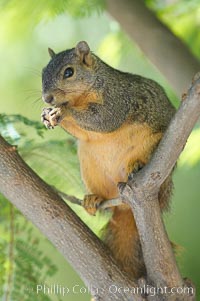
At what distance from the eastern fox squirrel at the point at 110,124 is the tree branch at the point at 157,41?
68mm

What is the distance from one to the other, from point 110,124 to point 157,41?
0.33 m

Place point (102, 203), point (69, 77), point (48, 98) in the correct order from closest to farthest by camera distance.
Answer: point (48, 98)
point (69, 77)
point (102, 203)

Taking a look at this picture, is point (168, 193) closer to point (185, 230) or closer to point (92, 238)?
point (92, 238)

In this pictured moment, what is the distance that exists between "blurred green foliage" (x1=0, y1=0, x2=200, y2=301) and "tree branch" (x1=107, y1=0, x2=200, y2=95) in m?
0.09

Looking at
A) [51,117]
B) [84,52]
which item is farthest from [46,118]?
[84,52]

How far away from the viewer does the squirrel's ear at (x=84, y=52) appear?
5.80ft

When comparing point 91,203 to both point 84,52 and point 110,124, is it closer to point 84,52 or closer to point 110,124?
point 110,124

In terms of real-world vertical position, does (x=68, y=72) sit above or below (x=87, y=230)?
above

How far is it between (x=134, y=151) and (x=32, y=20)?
18.4 inches

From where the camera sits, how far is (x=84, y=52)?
5.83 ft

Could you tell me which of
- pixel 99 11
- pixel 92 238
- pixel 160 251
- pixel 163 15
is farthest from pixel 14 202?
pixel 163 15

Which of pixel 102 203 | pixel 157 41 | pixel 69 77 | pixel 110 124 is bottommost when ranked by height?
pixel 102 203

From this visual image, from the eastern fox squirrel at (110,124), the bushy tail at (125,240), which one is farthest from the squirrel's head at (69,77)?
the bushy tail at (125,240)

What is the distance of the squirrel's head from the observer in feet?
5.33
